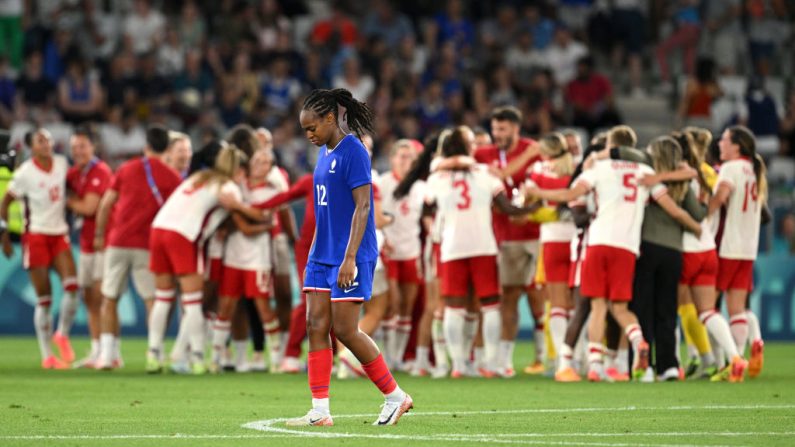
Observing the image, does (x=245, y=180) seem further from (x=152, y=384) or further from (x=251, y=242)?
(x=152, y=384)

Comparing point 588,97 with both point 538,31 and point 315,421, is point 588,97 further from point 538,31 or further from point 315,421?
point 315,421

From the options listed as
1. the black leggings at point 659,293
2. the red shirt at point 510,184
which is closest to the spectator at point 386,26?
the red shirt at point 510,184

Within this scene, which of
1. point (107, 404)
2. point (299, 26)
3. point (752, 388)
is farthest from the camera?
point (299, 26)

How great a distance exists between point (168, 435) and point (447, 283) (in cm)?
627

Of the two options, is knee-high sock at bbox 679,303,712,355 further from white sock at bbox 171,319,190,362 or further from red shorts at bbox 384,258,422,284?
white sock at bbox 171,319,190,362

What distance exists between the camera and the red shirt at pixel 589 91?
27781 millimetres

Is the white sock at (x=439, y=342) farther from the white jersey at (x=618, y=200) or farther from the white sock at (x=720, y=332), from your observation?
the white sock at (x=720, y=332)

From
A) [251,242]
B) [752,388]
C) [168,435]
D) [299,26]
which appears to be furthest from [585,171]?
[299,26]

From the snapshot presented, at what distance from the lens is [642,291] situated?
15.3m

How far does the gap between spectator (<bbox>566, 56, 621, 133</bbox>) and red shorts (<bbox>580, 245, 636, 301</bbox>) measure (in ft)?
41.0

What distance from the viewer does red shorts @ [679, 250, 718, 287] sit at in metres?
15.6

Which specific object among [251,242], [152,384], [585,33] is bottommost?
[152,384]

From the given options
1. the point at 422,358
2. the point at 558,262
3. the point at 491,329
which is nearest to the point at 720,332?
the point at 558,262

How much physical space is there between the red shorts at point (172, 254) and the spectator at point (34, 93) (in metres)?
10.1
